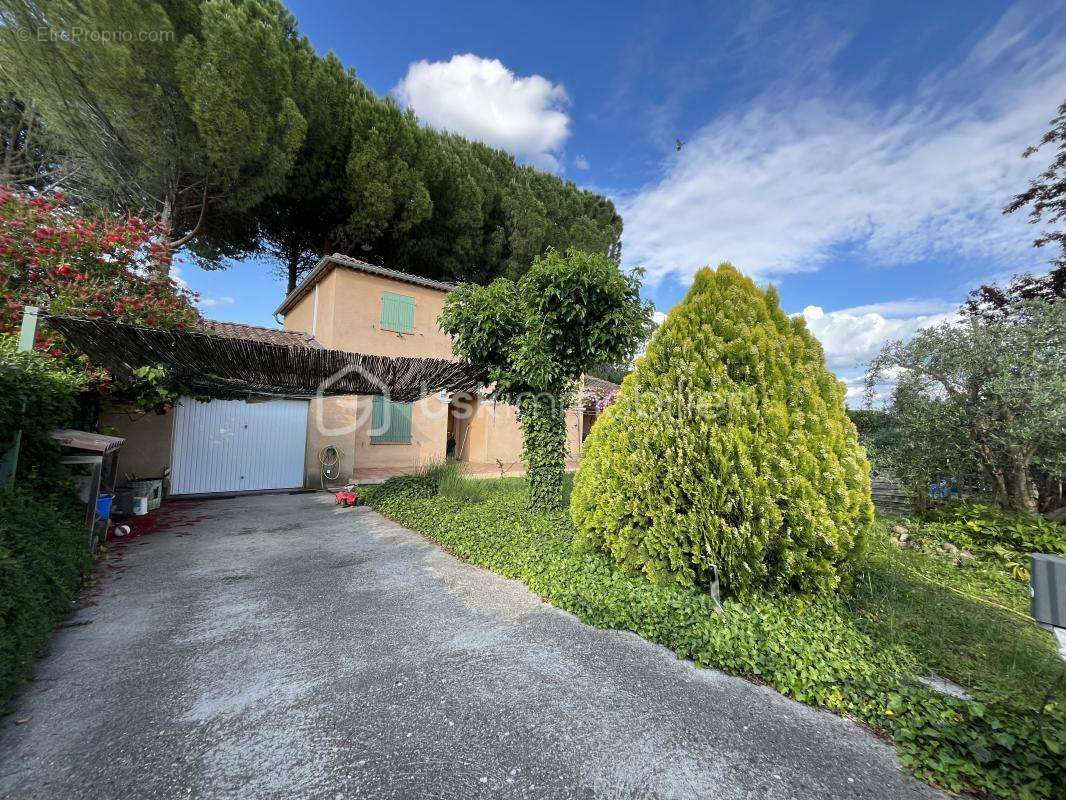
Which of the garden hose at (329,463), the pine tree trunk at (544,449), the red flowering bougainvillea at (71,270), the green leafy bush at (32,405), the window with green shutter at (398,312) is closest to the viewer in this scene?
the green leafy bush at (32,405)

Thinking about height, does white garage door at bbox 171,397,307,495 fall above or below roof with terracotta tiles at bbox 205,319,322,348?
below

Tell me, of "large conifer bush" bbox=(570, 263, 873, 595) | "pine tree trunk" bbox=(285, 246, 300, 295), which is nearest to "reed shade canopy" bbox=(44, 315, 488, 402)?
"large conifer bush" bbox=(570, 263, 873, 595)

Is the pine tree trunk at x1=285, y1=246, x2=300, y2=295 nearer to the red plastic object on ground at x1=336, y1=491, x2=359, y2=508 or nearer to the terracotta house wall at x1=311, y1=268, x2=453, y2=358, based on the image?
the terracotta house wall at x1=311, y1=268, x2=453, y2=358

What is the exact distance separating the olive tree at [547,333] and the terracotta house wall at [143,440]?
19.9 feet

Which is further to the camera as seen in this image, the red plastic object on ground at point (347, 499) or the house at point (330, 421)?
the house at point (330, 421)

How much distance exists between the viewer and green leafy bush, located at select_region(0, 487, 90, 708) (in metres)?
2.17

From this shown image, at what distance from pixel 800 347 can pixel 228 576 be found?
566cm

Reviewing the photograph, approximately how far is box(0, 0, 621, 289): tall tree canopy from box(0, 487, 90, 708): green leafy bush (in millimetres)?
4398

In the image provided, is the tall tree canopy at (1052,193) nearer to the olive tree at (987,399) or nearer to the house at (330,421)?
the olive tree at (987,399)

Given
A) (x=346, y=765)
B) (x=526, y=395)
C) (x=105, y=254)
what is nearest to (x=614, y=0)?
(x=526, y=395)

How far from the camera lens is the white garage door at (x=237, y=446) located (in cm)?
786

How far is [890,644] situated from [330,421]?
998 centimetres

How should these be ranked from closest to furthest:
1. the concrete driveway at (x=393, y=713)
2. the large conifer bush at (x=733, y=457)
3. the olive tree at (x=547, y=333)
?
the concrete driveway at (x=393, y=713) → the large conifer bush at (x=733, y=457) → the olive tree at (x=547, y=333)

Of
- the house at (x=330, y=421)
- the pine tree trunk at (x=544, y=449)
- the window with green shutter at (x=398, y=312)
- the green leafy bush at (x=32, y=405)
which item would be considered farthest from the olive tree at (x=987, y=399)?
the window with green shutter at (x=398, y=312)
